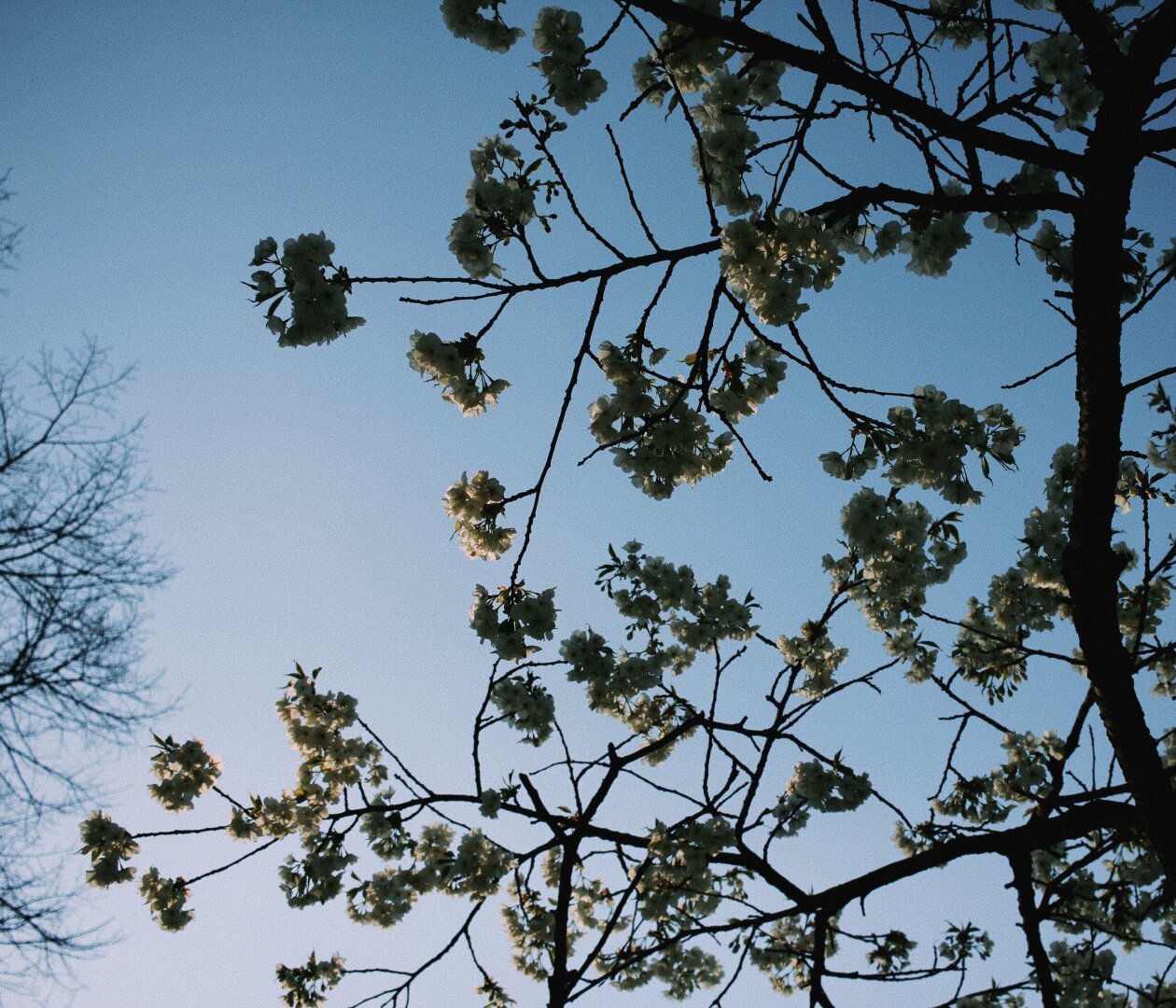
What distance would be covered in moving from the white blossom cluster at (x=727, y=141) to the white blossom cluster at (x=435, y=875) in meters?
4.10

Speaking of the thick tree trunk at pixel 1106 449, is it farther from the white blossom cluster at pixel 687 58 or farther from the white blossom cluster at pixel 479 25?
the white blossom cluster at pixel 479 25

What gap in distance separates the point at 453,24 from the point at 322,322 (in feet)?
5.04

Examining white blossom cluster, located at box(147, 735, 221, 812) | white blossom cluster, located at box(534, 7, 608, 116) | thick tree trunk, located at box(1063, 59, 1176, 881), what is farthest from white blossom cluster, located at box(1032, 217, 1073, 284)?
white blossom cluster, located at box(147, 735, 221, 812)

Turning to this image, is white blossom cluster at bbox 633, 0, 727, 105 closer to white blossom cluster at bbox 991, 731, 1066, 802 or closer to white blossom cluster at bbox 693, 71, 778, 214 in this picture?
white blossom cluster at bbox 693, 71, 778, 214

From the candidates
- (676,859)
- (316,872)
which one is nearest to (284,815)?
(316,872)

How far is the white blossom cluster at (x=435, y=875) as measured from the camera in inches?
178

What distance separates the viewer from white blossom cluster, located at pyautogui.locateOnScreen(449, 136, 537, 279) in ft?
9.74

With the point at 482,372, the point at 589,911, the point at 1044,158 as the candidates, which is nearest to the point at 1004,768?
the point at 589,911

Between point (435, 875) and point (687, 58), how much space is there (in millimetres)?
5519

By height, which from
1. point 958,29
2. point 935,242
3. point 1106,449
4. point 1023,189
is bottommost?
point 1106,449

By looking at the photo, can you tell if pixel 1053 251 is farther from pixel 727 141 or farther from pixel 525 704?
pixel 525 704

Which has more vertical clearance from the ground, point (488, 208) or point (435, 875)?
point (488, 208)

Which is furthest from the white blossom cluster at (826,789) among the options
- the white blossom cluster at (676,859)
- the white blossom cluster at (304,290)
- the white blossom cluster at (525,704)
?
the white blossom cluster at (304,290)

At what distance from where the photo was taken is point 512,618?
11.3 ft
